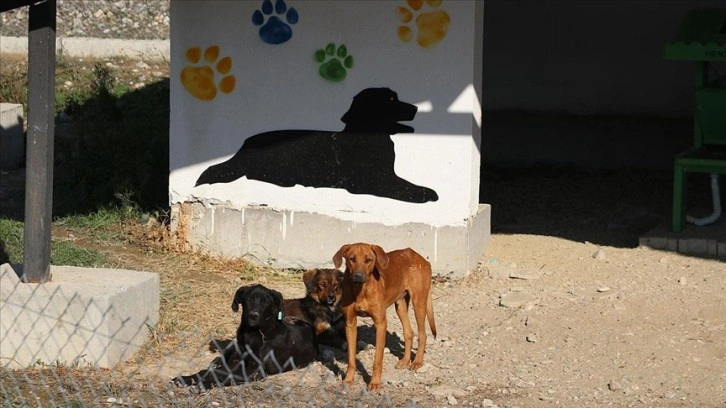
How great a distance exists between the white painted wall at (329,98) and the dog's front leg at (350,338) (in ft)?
7.49

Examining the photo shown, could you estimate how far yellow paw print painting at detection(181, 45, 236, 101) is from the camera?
9227 millimetres

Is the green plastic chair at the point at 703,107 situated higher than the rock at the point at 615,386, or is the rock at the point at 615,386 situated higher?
the green plastic chair at the point at 703,107

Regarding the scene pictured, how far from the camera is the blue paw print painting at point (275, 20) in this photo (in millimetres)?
9055

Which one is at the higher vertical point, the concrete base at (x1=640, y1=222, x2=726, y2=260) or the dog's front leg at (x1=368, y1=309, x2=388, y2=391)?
the concrete base at (x1=640, y1=222, x2=726, y2=260)

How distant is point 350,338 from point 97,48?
37.7ft

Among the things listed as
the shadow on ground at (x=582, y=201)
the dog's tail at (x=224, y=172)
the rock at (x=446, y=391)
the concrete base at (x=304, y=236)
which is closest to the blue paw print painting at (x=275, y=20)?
the dog's tail at (x=224, y=172)

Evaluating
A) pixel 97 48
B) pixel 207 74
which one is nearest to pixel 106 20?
pixel 97 48

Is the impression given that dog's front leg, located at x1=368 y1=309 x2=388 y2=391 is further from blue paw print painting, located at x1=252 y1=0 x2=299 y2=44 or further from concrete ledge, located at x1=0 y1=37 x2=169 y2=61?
concrete ledge, located at x1=0 y1=37 x2=169 y2=61

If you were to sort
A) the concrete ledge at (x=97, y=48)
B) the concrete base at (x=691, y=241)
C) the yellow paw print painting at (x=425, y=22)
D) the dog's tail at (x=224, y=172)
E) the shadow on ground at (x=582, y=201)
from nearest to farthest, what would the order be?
the yellow paw print painting at (x=425, y=22) < the concrete base at (x=691, y=241) < the dog's tail at (x=224, y=172) < the shadow on ground at (x=582, y=201) < the concrete ledge at (x=97, y=48)

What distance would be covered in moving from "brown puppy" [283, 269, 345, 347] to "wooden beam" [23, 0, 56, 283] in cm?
153

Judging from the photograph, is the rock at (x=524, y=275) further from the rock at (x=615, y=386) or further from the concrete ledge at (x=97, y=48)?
the concrete ledge at (x=97, y=48)

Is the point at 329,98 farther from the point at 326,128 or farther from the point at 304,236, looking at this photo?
the point at 304,236

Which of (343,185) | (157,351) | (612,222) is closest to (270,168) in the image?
(343,185)

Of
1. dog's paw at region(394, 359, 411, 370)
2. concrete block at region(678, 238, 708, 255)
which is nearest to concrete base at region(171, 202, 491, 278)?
concrete block at region(678, 238, 708, 255)
